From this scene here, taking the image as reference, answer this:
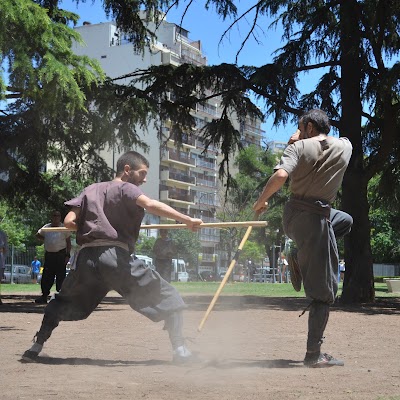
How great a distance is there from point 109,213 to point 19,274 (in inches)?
1317

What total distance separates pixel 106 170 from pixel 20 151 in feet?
7.06

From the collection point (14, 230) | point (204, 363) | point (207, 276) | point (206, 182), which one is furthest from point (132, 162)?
point (206, 182)

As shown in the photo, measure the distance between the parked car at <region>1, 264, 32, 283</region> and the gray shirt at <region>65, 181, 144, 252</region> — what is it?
104ft

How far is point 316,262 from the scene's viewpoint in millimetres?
5891

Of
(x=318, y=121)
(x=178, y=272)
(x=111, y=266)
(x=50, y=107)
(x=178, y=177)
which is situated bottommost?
(x=111, y=266)

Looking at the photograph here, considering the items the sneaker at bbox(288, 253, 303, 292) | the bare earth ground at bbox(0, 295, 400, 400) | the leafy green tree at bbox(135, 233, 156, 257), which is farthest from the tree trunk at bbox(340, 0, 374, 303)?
the leafy green tree at bbox(135, 233, 156, 257)

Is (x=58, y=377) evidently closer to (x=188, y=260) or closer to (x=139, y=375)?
(x=139, y=375)

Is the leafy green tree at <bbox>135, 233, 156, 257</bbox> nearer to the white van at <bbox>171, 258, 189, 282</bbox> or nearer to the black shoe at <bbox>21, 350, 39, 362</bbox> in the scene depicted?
the white van at <bbox>171, 258, 189, 282</bbox>

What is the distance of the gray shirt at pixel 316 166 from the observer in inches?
229

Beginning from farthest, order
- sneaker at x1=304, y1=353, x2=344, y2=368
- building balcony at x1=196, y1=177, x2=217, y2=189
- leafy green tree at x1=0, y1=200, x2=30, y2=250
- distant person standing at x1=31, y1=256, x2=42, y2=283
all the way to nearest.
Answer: building balcony at x1=196, y1=177, x2=217, y2=189 → leafy green tree at x1=0, y1=200, x2=30, y2=250 → distant person standing at x1=31, y1=256, x2=42, y2=283 → sneaker at x1=304, y1=353, x2=344, y2=368

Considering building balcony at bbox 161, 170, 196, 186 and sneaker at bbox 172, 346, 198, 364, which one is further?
building balcony at bbox 161, 170, 196, 186

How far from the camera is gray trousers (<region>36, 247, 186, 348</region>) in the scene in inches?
231

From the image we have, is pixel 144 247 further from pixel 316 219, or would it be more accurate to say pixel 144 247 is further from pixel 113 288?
pixel 316 219

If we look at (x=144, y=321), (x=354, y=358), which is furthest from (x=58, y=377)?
(x=144, y=321)
